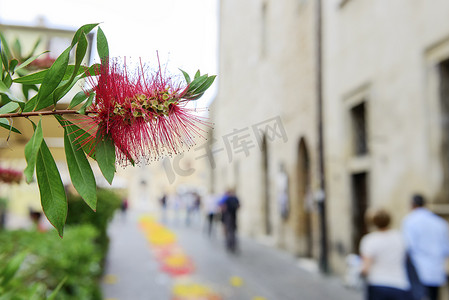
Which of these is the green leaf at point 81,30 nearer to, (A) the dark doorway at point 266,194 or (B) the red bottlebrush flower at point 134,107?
(B) the red bottlebrush flower at point 134,107

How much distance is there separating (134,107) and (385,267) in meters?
4.12

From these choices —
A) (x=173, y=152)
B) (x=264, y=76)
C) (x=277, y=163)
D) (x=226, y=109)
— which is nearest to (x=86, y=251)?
(x=173, y=152)

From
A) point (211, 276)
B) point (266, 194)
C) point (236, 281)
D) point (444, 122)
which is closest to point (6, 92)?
point (444, 122)

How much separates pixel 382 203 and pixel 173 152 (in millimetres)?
7065

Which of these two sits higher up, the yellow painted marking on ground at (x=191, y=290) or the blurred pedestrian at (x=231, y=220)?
the blurred pedestrian at (x=231, y=220)

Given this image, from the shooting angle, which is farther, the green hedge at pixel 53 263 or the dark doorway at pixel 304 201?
the dark doorway at pixel 304 201

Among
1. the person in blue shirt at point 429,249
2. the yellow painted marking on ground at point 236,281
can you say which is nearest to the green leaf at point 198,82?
the person in blue shirt at point 429,249

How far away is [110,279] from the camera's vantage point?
8.33 m

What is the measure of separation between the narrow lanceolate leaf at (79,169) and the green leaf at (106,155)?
0.10ft

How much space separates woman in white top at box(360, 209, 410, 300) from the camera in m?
4.23

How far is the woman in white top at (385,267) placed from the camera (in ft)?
13.9

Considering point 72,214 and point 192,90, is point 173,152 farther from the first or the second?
point 72,214

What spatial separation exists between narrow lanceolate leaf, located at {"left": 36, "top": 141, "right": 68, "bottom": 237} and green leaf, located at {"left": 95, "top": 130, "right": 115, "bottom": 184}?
80 millimetres

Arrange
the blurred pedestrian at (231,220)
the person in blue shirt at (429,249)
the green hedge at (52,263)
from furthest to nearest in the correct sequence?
the blurred pedestrian at (231,220)
the person in blue shirt at (429,249)
the green hedge at (52,263)
